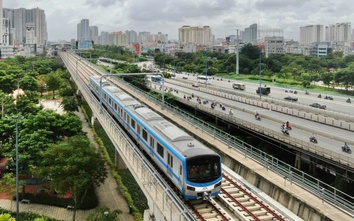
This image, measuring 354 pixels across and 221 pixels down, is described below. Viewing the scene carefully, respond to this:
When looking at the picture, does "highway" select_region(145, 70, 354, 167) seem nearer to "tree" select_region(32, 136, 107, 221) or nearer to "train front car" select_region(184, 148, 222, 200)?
"train front car" select_region(184, 148, 222, 200)

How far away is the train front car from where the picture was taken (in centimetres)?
1641

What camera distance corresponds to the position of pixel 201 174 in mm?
16688

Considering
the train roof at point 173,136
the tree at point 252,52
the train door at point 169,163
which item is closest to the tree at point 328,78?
the tree at point 252,52

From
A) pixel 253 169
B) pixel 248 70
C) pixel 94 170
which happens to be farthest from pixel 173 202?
pixel 248 70

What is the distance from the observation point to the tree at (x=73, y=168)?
21797 mm

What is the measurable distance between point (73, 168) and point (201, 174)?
910cm

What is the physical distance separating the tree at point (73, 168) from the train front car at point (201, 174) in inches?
317

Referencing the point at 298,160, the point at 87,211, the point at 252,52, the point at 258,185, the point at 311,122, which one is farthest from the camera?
the point at 252,52

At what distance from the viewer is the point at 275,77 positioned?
103 metres

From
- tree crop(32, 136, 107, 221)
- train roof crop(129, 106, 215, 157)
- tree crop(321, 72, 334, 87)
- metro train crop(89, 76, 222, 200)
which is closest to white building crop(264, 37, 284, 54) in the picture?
tree crop(321, 72, 334, 87)

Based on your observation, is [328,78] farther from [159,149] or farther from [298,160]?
[159,149]

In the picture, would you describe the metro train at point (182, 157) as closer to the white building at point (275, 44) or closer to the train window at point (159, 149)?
the train window at point (159, 149)

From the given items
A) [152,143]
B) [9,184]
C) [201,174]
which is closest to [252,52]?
[152,143]

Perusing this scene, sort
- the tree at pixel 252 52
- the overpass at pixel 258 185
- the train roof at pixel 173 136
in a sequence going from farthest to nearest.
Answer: the tree at pixel 252 52 < the train roof at pixel 173 136 < the overpass at pixel 258 185
